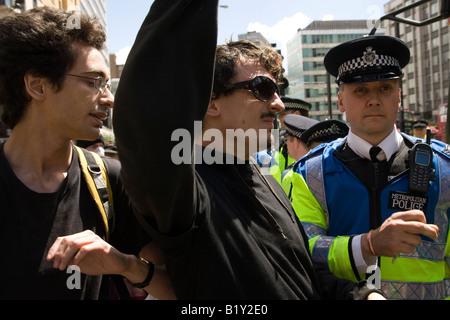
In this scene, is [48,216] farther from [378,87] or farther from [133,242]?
[378,87]

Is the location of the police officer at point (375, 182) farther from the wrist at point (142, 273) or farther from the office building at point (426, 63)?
the office building at point (426, 63)

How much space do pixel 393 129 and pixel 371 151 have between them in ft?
0.71

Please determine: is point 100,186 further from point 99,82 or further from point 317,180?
point 317,180

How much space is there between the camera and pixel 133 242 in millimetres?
1935

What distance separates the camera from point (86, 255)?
1342 mm

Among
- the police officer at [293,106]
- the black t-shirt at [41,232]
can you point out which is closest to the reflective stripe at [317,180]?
the black t-shirt at [41,232]

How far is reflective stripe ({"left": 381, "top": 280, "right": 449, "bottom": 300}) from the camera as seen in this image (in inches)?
87.1

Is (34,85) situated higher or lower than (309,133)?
higher

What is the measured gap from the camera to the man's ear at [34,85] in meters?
1.99

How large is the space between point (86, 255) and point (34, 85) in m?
1.02

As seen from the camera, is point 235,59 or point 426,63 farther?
point 426,63

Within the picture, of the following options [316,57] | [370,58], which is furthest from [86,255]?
[316,57]
